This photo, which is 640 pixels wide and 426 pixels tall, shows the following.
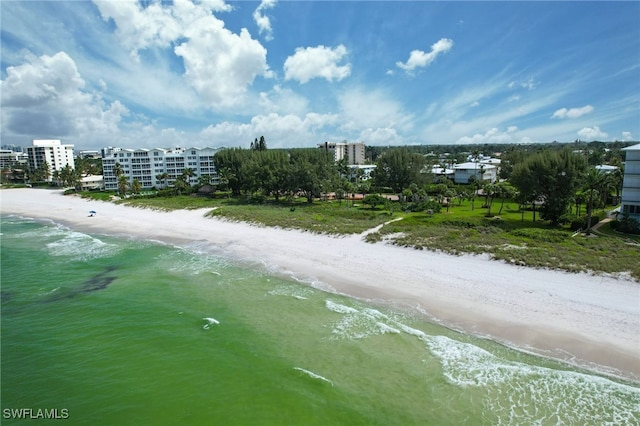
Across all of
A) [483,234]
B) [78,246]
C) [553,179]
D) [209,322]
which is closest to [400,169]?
[553,179]

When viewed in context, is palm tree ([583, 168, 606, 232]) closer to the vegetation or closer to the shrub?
the vegetation

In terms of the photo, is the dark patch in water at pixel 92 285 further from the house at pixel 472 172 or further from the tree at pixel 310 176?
the house at pixel 472 172

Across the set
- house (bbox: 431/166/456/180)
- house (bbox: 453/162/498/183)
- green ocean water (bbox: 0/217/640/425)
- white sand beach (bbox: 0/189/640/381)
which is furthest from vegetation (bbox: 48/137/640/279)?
green ocean water (bbox: 0/217/640/425)

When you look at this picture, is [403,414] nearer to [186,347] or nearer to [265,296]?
[186,347]

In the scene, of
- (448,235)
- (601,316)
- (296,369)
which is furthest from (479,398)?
(448,235)

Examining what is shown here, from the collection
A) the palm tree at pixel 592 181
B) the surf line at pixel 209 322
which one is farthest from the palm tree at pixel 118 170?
the palm tree at pixel 592 181

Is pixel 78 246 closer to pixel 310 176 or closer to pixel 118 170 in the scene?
pixel 310 176
